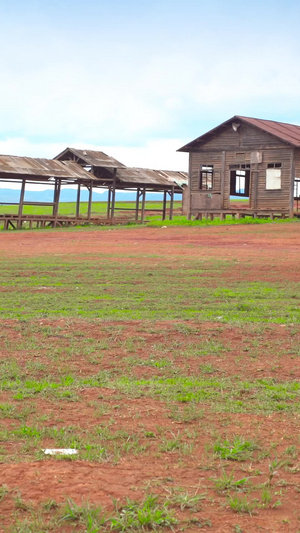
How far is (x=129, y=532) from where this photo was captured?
12.3 feet

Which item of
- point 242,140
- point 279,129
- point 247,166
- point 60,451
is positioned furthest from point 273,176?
point 60,451

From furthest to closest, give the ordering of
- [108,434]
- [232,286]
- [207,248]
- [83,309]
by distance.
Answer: [207,248] < [232,286] < [83,309] < [108,434]

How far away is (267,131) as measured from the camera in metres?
35.5

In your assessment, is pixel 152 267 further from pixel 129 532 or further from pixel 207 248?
pixel 129 532

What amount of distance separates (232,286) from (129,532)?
1077 cm

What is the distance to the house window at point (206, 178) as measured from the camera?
38781 mm

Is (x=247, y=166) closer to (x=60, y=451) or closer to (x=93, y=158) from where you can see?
(x=93, y=158)

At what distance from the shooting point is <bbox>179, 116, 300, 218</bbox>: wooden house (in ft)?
117

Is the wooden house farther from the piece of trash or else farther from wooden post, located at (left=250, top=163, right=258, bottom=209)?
the piece of trash

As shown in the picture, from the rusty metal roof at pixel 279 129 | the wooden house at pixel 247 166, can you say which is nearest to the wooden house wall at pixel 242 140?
the wooden house at pixel 247 166

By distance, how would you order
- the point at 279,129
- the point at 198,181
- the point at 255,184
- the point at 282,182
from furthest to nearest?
the point at 198,181 → the point at 279,129 → the point at 255,184 → the point at 282,182

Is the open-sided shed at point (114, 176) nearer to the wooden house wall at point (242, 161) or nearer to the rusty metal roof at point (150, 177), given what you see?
the rusty metal roof at point (150, 177)

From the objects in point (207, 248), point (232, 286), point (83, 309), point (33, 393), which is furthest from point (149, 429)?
point (207, 248)

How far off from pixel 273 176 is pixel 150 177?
10.9 meters
